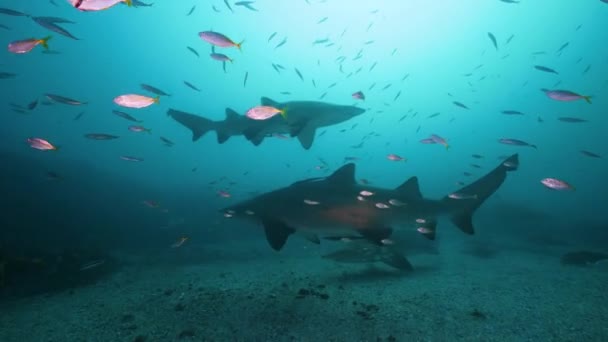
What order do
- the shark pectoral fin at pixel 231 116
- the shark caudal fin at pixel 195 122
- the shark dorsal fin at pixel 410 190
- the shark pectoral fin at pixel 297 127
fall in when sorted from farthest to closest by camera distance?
the shark caudal fin at pixel 195 122 → the shark pectoral fin at pixel 231 116 → the shark pectoral fin at pixel 297 127 → the shark dorsal fin at pixel 410 190

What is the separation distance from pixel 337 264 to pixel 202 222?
13.6 m

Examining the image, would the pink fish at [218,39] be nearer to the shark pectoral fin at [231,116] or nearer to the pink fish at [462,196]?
the shark pectoral fin at [231,116]

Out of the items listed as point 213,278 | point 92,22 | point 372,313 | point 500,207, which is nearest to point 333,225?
point 372,313

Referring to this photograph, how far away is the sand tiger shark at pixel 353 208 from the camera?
5.35 metres

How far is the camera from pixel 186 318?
4.69 meters

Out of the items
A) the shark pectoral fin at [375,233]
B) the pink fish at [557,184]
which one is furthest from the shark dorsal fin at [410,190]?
the pink fish at [557,184]

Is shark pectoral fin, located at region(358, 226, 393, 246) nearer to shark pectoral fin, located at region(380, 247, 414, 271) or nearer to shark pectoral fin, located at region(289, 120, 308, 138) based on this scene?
shark pectoral fin, located at region(380, 247, 414, 271)

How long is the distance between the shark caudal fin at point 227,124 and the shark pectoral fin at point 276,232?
15.2ft

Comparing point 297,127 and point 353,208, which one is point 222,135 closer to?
point 297,127

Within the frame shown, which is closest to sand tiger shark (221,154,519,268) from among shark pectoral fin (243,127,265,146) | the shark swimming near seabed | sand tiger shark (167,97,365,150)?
the shark swimming near seabed

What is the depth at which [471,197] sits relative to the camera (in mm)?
5727

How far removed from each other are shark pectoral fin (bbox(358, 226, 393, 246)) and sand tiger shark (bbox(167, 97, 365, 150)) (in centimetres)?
397

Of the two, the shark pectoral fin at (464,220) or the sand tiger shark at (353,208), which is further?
the shark pectoral fin at (464,220)

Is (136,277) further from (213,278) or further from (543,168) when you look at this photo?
(543,168)
